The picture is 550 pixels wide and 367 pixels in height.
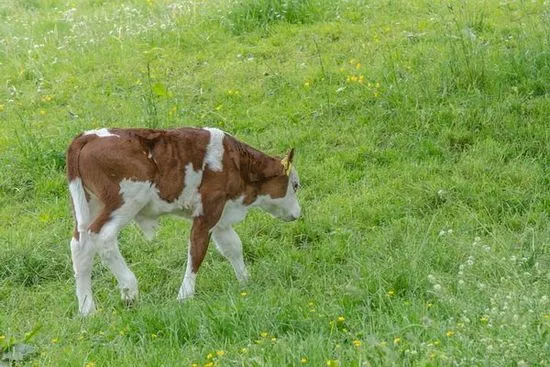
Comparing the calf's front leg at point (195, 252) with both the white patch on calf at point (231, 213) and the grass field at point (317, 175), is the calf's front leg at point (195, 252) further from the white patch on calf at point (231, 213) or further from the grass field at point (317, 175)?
the white patch on calf at point (231, 213)

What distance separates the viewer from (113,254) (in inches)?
293

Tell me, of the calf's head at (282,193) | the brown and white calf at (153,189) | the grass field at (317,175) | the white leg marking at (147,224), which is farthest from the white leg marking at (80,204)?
the calf's head at (282,193)

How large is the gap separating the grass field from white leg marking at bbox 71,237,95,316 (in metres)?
0.18

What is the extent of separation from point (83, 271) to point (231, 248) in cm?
117

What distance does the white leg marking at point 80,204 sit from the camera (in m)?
7.46

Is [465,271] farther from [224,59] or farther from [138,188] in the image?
[224,59]

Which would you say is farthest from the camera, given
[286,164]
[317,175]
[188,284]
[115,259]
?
[317,175]

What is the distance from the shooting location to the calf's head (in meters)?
8.29

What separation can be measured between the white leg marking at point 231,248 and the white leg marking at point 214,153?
52 centimetres

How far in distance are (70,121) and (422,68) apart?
392 cm

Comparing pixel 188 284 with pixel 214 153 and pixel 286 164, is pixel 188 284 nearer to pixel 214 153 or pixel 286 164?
pixel 214 153

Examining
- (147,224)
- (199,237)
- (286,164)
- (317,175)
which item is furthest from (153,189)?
(317,175)

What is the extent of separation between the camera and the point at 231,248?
26.2ft

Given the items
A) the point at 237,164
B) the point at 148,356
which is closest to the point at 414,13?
the point at 237,164
